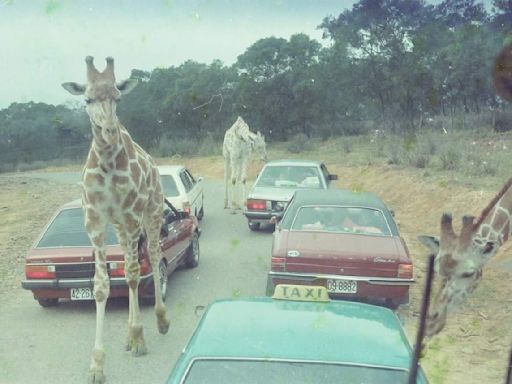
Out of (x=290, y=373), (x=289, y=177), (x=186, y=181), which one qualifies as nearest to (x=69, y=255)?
(x=290, y=373)

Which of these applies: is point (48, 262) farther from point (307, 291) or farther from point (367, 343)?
point (367, 343)

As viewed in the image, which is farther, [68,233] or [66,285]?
[68,233]

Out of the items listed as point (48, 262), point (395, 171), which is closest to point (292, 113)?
point (395, 171)

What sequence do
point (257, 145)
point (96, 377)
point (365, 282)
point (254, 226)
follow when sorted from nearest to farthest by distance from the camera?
point (96, 377)
point (365, 282)
point (254, 226)
point (257, 145)

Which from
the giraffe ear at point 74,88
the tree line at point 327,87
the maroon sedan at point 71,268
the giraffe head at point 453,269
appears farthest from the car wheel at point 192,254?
the tree line at point 327,87

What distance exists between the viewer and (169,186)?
15.0m

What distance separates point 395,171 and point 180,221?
13.9 metres

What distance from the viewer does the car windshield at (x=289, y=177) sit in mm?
16109

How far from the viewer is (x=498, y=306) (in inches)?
382

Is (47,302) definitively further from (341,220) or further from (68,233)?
(341,220)

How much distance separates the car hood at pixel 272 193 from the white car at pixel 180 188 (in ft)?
4.70

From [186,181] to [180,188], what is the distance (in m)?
1.18

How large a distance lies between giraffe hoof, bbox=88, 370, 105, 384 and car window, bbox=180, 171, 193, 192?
27.8 ft

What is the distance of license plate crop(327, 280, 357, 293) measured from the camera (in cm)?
875
